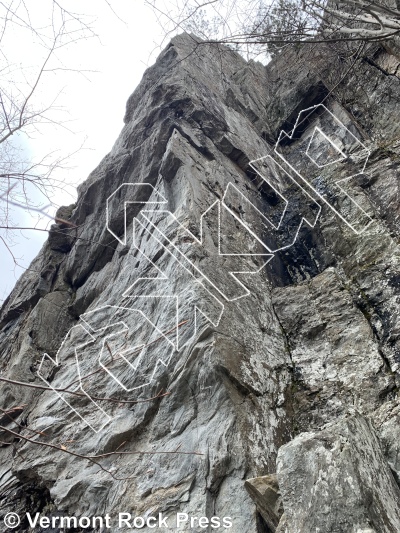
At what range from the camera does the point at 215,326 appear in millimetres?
3531

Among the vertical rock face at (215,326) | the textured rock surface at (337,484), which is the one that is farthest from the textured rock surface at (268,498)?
the textured rock surface at (337,484)

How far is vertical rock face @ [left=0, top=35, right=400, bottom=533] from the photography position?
2.75 metres

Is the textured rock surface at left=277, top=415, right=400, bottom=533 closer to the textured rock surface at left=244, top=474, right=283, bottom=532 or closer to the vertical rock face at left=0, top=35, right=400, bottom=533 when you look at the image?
the vertical rock face at left=0, top=35, right=400, bottom=533

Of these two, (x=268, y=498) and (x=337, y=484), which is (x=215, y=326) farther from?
(x=337, y=484)

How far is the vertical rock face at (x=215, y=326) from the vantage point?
2746 mm

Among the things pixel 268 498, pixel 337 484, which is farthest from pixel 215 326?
pixel 337 484

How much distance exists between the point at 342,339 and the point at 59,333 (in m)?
4.13

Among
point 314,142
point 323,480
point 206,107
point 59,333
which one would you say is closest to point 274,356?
point 323,480

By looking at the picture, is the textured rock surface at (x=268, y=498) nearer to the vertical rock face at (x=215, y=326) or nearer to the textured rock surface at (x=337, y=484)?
the vertical rock face at (x=215, y=326)

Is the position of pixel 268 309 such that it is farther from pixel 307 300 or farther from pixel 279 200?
pixel 279 200

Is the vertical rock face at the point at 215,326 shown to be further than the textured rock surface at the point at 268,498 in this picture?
Yes

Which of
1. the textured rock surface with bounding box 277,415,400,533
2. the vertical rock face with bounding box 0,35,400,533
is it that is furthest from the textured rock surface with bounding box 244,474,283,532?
the textured rock surface with bounding box 277,415,400,533

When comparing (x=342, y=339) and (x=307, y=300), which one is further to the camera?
(x=307, y=300)

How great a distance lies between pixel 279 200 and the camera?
6305 millimetres
